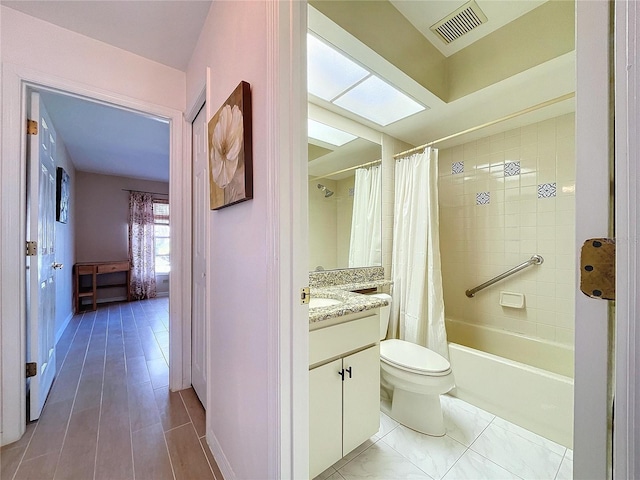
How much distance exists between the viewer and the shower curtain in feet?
6.75

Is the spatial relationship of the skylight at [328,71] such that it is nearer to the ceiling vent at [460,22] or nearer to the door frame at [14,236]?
the ceiling vent at [460,22]

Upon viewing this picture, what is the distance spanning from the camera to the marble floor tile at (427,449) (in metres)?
1.28

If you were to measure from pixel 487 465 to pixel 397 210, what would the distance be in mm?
1742

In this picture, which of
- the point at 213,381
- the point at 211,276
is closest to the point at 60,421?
the point at 213,381

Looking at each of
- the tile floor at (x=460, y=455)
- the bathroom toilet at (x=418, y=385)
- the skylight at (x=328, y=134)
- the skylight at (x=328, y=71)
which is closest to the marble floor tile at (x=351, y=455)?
the tile floor at (x=460, y=455)

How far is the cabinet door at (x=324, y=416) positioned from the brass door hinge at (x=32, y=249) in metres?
1.80

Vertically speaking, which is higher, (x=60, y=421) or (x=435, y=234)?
(x=435, y=234)

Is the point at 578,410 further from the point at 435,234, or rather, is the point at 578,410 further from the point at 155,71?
the point at 155,71

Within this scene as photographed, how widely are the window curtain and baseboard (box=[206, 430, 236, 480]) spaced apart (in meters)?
4.45

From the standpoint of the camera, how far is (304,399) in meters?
0.87

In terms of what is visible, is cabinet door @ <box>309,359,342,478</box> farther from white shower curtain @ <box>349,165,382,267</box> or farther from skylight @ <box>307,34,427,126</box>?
skylight @ <box>307,34,427,126</box>

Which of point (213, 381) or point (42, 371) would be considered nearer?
point (213, 381)

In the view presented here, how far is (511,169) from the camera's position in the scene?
7.63 feet

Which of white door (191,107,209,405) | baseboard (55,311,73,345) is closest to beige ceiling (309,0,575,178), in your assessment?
white door (191,107,209,405)
